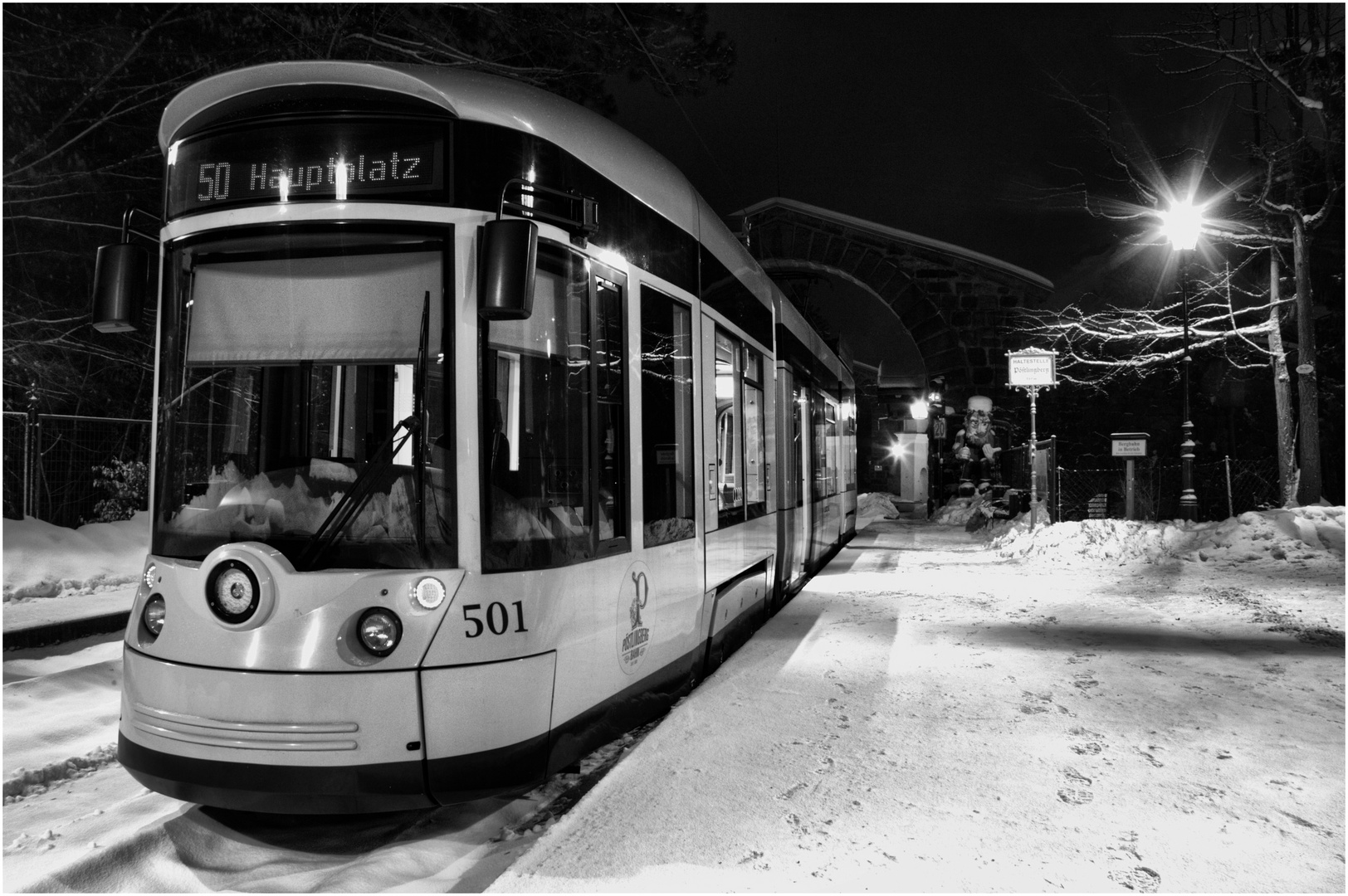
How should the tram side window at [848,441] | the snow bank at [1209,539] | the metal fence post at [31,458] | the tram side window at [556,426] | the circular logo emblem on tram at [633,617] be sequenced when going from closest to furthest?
the tram side window at [556,426] < the circular logo emblem on tram at [633,617] < the snow bank at [1209,539] < the metal fence post at [31,458] < the tram side window at [848,441]

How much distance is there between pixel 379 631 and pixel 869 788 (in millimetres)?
2303

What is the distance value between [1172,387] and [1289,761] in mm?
23977

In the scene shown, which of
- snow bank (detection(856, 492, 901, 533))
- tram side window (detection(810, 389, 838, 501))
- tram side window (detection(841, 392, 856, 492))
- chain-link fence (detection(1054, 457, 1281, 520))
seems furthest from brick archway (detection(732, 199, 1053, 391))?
tram side window (detection(810, 389, 838, 501))

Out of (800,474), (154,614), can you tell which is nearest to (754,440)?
(800,474)

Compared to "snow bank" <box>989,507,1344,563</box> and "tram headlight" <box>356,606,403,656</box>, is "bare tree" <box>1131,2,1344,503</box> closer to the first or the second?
"snow bank" <box>989,507,1344,563</box>

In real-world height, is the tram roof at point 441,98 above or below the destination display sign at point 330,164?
above

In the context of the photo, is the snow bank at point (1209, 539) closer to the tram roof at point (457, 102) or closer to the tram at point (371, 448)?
the tram roof at point (457, 102)

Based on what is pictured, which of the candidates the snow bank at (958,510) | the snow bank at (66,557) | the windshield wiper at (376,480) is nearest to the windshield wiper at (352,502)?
the windshield wiper at (376,480)

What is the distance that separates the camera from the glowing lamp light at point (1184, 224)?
15.5 meters

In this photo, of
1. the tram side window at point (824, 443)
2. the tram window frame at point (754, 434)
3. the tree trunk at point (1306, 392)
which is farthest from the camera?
the tree trunk at point (1306, 392)

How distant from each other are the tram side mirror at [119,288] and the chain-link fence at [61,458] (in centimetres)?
1052

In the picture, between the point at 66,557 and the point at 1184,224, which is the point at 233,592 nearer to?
the point at 66,557

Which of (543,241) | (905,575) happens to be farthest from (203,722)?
(905,575)

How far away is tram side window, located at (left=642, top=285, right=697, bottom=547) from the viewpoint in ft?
16.8
